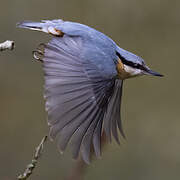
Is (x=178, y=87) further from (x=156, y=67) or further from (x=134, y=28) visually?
(x=134, y=28)

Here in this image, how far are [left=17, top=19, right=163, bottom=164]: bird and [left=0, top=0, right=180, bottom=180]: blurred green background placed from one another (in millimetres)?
1977

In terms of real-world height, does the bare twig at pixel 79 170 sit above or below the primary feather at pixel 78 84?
below

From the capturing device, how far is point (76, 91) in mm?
3807

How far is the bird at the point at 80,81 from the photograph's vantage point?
3.60m

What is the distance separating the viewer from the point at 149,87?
282 inches

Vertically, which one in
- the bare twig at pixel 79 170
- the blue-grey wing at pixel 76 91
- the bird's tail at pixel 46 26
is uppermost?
the bird's tail at pixel 46 26

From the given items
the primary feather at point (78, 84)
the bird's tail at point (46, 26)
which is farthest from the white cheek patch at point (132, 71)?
the bird's tail at point (46, 26)

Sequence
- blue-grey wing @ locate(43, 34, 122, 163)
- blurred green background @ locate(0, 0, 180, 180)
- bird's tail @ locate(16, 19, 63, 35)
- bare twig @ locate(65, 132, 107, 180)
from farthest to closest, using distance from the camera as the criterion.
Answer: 1. blurred green background @ locate(0, 0, 180, 180)
2. bird's tail @ locate(16, 19, 63, 35)
3. blue-grey wing @ locate(43, 34, 122, 163)
4. bare twig @ locate(65, 132, 107, 180)

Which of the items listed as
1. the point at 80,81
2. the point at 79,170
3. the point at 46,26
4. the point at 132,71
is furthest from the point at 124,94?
the point at 79,170

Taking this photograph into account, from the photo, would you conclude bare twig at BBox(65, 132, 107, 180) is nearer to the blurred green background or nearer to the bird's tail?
the bird's tail

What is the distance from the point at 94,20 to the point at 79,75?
3.60m

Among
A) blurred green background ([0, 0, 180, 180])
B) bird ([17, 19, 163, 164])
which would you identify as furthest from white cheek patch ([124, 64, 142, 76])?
blurred green background ([0, 0, 180, 180])

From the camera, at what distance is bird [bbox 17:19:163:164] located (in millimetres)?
3600

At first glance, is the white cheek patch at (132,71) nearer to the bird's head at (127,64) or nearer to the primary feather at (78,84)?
the bird's head at (127,64)
